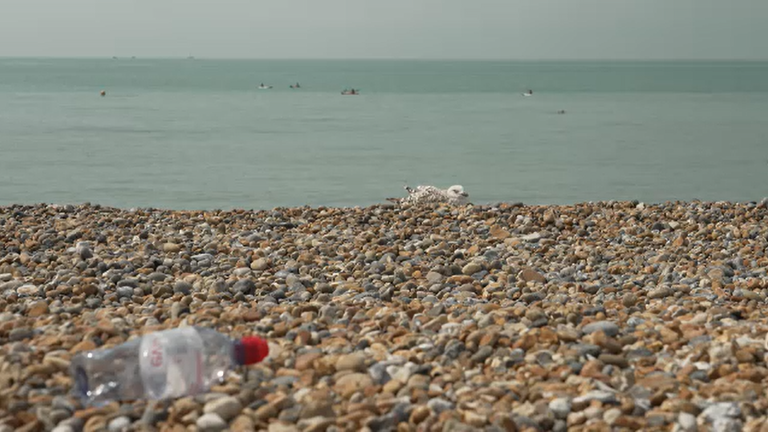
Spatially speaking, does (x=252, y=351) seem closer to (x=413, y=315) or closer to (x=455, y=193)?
(x=413, y=315)

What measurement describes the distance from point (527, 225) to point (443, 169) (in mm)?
14930

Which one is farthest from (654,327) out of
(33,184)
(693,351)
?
(33,184)

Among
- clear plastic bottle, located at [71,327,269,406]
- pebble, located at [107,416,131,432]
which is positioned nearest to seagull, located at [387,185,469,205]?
clear plastic bottle, located at [71,327,269,406]

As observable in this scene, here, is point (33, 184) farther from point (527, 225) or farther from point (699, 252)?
point (699, 252)

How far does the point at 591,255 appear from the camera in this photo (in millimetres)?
8070

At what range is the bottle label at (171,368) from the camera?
148 inches

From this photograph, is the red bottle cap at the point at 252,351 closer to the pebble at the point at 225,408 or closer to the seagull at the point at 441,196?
the pebble at the point at 225,408

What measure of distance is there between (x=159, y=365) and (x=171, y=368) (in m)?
0.05

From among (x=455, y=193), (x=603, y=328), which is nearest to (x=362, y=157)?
(x=455, y=193)

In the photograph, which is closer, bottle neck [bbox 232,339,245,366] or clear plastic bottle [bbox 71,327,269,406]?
clear plastic bottle [bbox 71,327,269,406]

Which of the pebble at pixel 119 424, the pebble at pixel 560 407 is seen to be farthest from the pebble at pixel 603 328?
the pebble at pixel 119 424

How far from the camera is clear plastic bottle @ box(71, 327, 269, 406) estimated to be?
3.77 meters

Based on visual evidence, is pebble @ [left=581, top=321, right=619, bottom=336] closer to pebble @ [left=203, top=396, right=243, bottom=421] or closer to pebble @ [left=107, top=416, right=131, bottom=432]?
pebble @ [left=203, top=396, right=243, bottom=421]

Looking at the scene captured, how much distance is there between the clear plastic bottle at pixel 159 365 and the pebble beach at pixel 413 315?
0.10m
